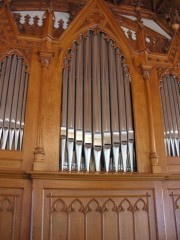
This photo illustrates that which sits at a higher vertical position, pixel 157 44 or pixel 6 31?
pixel 157 44

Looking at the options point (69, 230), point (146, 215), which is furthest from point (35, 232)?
point (146, 215)

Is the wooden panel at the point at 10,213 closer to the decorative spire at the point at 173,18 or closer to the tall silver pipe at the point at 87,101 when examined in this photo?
the tall silver pipe at the point at 87,101

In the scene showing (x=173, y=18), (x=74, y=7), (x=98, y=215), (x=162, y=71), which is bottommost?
(x=98, y=215)

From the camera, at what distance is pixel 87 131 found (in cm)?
503

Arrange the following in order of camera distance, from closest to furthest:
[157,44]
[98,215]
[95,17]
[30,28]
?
1. [98,215]
2. [30,28]
3. [95,17]
4. [157,44]

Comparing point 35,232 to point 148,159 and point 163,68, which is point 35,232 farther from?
point 163,68

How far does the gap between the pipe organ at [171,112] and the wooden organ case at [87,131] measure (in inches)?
0.8

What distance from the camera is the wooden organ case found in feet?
14.9

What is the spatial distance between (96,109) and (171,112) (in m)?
1.59

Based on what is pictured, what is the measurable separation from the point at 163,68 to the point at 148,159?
2145mm

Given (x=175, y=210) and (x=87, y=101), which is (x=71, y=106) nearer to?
(x=87, y=101)

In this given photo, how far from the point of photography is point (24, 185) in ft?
15.1

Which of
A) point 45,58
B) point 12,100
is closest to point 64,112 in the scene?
point 12,100

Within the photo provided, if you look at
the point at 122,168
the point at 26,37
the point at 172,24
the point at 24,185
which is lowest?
the point at 24,185
